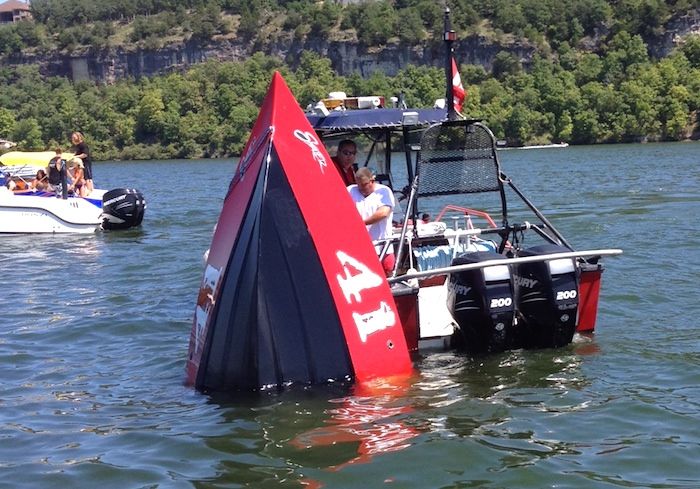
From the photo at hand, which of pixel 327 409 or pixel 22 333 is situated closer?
pixel 327 409

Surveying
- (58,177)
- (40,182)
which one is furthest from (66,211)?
(40,182)

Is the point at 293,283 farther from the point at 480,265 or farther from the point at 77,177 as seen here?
the point at 77,177

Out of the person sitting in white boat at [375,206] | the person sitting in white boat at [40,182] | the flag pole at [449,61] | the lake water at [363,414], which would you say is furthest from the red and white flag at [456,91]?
the person sitting in white boat at [40,182]

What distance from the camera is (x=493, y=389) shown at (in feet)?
29.9

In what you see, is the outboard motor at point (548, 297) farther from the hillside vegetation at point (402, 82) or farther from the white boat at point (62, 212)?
the hillside vegetation at point (402, 82)

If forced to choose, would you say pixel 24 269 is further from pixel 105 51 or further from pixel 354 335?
pixel 105 51

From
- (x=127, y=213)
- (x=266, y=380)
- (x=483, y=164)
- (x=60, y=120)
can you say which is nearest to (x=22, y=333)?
(x=266, y=380)

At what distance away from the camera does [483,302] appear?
31.2ft

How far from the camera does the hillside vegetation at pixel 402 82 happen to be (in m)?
98.8

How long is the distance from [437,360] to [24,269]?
1076 cm

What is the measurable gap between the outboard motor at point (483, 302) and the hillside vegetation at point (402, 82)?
85571 millimetres

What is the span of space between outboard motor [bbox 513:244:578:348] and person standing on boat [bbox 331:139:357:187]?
236 cm

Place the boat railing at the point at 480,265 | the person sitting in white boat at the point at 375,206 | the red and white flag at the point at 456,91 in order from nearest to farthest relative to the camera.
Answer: the boat railing at the point at 480,265 < the person sitting in white boat at the point at 375,206 < the red and white flag at the point at 456,91

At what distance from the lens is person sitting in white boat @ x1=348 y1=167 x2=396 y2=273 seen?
400 inches
